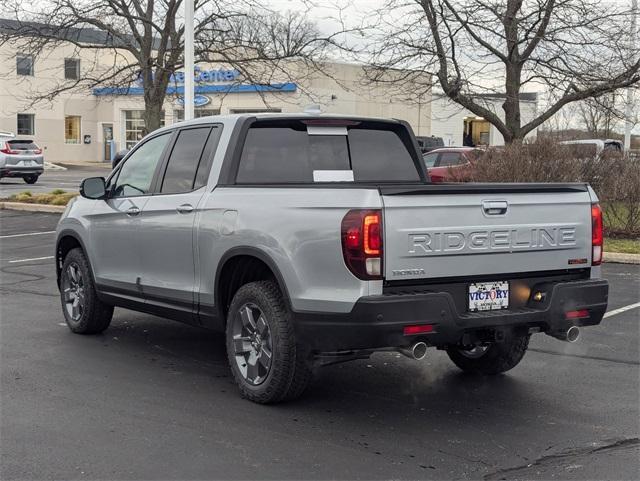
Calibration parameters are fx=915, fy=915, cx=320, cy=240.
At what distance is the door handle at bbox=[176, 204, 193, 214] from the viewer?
653 cm

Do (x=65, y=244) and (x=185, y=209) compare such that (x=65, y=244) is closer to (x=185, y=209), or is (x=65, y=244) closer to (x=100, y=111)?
(x=185, y=209)

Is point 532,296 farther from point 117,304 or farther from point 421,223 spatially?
point 117,304

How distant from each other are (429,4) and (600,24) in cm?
377

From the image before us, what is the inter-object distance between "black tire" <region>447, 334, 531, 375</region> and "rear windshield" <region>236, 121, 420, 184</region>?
1409 mm

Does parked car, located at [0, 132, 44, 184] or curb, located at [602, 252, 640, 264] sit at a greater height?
parked car, located at [0, 132, 44, 184]

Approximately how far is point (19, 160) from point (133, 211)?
26.7 m

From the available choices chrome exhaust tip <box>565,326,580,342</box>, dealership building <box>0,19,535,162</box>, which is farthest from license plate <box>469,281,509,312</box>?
dealership building <box>0,19,535,162</box>

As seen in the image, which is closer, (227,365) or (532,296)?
(532,296)

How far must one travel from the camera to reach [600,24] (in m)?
20.1

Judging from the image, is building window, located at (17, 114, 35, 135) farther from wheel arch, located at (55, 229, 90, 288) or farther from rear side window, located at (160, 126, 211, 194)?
rear side window, located at (160, 126, 211, 194)

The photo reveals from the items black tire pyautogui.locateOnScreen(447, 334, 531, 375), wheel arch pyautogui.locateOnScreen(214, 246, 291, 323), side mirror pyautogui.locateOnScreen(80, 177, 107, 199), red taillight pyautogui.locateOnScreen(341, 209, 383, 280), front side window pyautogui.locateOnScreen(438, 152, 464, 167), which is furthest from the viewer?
front side window pyautogui.locateOnScreen(438, 152, 464, 167)

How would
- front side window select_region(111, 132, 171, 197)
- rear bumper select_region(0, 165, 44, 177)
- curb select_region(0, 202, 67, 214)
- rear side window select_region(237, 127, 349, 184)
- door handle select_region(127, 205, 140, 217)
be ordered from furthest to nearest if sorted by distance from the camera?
rear bumper select_region(0, 165, 44, 177)
curb select_region(0, 202, 67, 214)
front side window select_region(111, 132, 171, 197)
door handle select_region(127, 205, 140, 217)
rear side window select_region(237, 127, 349, 184)

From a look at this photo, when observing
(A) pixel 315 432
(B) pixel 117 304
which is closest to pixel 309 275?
(A) pixel 315 432

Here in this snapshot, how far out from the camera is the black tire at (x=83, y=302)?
25.9 ft
